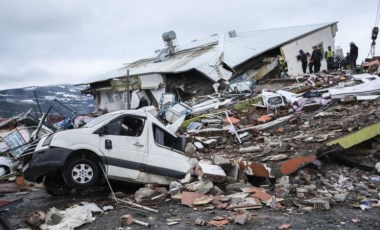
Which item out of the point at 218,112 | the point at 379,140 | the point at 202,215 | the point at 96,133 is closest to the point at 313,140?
the point at 379,140

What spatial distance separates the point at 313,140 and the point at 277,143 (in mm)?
946

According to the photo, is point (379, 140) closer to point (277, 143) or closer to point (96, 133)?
point (277, 143)

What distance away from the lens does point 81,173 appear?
810 cm

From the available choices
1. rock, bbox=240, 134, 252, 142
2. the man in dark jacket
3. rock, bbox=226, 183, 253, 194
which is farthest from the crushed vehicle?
the man in dark jacket

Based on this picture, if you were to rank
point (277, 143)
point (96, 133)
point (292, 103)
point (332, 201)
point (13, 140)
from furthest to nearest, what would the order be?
point (292, 103)
point (13, 140)
point (277, 143)
point (96, 133)
point (332, 201)

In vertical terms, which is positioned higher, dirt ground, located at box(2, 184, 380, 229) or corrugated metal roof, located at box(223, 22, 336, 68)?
corrugated metal roof, located at box(223, 22, 336, 68)

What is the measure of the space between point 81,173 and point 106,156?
1.97 feet

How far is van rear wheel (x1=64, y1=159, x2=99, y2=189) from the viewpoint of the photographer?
8008 mm

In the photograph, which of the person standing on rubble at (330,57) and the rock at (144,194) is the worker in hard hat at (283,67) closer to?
the person standing on rubble at (330,57)

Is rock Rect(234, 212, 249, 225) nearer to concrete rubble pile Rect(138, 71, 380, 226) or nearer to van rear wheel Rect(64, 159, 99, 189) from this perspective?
concrete rubble pile Rect(138, 71, 380, 226)

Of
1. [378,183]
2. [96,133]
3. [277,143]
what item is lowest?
[378,183]

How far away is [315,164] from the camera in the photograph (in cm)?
955

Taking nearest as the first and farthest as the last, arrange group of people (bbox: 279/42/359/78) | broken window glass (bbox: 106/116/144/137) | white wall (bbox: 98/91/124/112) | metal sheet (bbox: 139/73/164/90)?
1. broken window glass (bbox: 106/116/144/137)
2. group of people (bbox: 279/42/359/78)
3. metal sheet (bbox: 139/73/164/90)
4. white wall (bbox: 98/91/124/112)

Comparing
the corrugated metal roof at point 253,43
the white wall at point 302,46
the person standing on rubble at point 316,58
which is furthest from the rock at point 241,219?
the white wall at point 302,46
